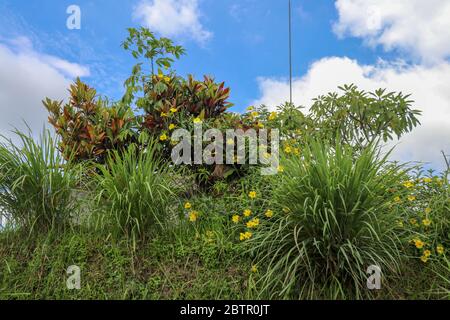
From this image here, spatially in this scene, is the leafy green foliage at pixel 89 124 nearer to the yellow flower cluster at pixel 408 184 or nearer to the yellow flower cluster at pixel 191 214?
the yellow flower cluster at pixel 191 214

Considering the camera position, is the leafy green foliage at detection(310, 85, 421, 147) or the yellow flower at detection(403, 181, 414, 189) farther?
the leafy green foliage at detection(310, 85, 421, 147)

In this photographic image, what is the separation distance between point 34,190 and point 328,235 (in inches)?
101

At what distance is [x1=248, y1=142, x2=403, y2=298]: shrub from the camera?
2.66 metres

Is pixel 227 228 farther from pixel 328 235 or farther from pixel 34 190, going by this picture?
pixel 34 190

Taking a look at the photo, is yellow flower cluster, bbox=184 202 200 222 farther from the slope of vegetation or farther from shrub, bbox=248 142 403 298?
shrub, bbox=248 142 403 298

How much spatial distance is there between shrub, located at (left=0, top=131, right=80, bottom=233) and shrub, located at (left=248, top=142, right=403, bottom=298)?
1816 millimetres

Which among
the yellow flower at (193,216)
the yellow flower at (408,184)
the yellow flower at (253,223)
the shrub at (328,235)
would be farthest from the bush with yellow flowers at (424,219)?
the yellow flower at (193,216)

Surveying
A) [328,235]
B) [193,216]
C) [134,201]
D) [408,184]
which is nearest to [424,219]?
[408,184]

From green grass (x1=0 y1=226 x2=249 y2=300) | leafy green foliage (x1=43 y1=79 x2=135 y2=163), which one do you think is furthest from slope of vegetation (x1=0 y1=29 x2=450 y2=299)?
leafy green foliage (x1=43 y1=79 x2=135 y2=163)

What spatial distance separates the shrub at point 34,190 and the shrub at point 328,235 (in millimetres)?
1816
